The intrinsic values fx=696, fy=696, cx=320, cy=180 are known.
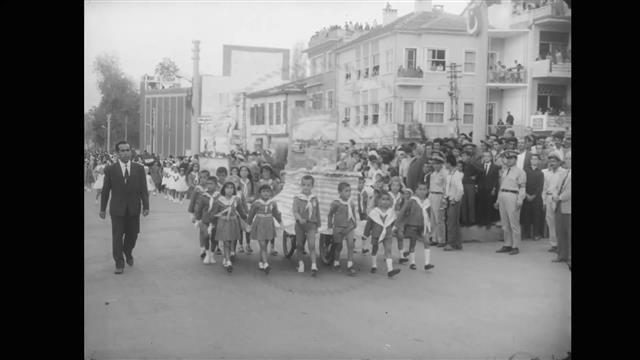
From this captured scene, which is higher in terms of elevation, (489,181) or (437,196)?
(489,181)

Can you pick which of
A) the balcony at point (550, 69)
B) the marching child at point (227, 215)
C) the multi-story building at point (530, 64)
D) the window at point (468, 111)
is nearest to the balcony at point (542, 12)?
the multi-story building at point (530, 64)

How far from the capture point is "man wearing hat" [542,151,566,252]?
221 inches

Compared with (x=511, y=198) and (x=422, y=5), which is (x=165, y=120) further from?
(x=511, y=198)

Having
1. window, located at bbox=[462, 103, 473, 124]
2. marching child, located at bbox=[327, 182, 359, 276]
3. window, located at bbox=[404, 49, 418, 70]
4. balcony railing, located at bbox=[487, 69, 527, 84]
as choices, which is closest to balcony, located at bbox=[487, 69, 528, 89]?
balcony railing, located at bbox=[487, 69, 527, 84]

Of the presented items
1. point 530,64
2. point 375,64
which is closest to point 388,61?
point 375,64

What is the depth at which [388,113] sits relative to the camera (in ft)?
18.4

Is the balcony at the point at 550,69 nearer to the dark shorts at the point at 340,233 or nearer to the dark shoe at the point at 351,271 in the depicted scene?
the dark shorts at the point at 340,233

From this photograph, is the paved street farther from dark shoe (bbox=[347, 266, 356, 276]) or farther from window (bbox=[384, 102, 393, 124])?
window (bbox=[384, 102, 393, 124])

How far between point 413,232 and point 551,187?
4.07 ft

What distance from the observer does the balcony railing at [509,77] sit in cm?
563

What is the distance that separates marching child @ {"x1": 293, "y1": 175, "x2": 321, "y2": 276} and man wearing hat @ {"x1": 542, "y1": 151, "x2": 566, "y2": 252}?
1.90m

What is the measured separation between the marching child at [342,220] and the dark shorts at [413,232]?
1.38ft
